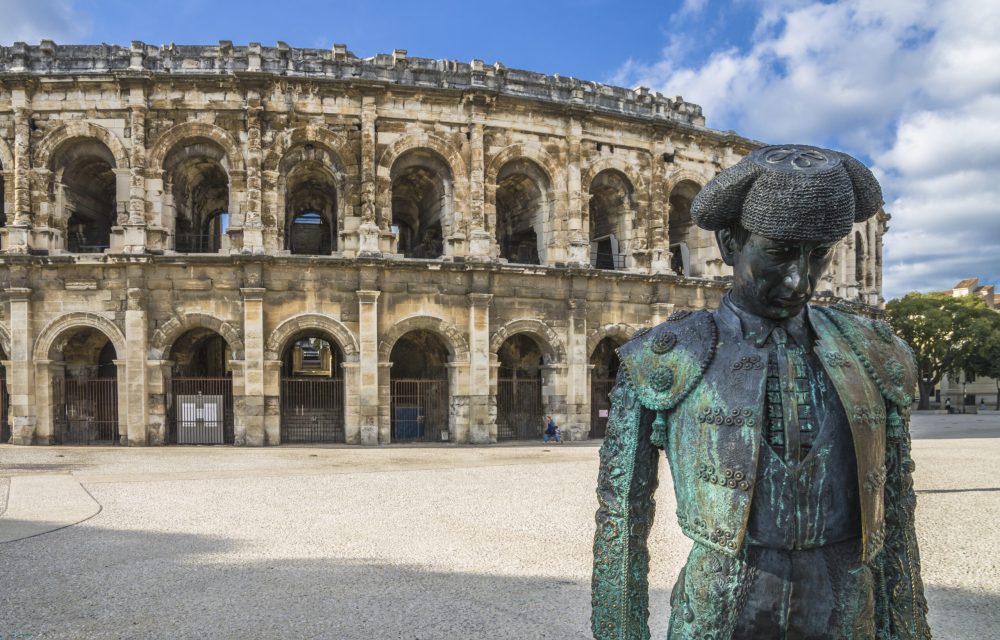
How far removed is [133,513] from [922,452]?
54.8ft

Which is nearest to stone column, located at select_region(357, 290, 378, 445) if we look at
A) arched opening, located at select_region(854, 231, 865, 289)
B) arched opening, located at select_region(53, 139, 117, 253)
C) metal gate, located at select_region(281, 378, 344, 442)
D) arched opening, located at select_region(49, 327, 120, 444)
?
metal gate, located at select_region(281, 378, 344, 442)

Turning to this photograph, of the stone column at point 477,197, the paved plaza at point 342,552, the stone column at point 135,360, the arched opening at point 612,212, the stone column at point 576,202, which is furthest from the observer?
the arched opening at point 612,212

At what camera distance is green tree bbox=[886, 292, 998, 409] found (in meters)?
38.9

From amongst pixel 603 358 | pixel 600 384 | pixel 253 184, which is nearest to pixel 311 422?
pixel 253 184

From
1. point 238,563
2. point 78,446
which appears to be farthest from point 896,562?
point 78,446

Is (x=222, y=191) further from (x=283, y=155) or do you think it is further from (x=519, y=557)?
(x=519, y=557)

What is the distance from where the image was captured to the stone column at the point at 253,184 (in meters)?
18.2

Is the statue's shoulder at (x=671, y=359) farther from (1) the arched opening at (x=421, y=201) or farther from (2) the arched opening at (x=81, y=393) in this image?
(2) the arched opening at (x=81, y=393)

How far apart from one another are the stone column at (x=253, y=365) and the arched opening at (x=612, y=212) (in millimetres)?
10453

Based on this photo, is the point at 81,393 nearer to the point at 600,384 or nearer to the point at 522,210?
the point at 522,210

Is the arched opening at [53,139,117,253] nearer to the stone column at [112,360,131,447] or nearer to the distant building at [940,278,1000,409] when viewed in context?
the stone column at [112,360,131,447]

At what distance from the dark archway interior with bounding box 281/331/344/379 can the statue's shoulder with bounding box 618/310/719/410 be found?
2344 centimetres

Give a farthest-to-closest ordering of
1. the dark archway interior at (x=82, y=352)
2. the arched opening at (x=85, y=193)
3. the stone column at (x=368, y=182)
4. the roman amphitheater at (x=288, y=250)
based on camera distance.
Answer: the dark archway interior at (x=82, y=352) < the arched opening at (x=85, y=193) < the stone column at (x=368, y=182) < the roman amphitheater at (x=288, y=250)

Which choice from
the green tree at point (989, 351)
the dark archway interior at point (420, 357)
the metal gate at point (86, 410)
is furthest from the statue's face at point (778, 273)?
the green tree at point (989, 351)
